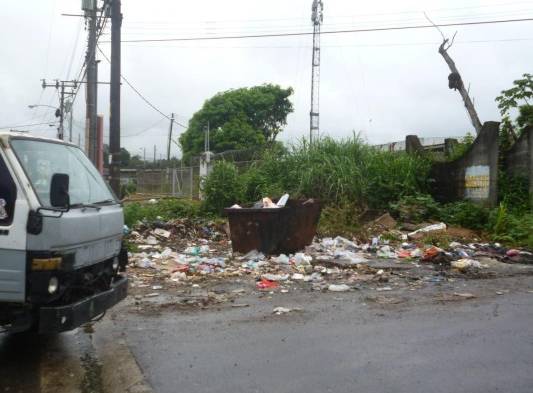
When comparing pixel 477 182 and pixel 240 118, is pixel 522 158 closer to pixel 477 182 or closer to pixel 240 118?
pixel 477 182

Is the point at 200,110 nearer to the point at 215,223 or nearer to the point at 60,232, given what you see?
the point at 215,223

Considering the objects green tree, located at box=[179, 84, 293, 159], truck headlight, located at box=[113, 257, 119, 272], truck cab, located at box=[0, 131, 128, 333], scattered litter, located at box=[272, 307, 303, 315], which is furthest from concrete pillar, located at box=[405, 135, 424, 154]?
green tree, located at box=[179, 84, 293, 159]

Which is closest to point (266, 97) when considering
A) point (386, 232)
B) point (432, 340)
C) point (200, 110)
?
point (200, 110)

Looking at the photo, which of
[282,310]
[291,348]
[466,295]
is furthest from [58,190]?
[466,295]

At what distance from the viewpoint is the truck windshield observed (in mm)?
4625

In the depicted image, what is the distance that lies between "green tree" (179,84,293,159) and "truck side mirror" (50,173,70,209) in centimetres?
3860

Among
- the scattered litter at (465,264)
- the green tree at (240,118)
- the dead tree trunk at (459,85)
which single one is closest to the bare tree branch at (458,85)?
the dead tree trunk at (459,85)

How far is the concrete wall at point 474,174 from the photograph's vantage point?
1461 centimetres

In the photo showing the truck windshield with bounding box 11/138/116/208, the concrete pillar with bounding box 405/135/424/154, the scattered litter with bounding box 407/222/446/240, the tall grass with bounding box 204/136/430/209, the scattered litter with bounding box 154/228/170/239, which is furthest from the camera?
the concrete pillar with bounding box 405/135/424/154

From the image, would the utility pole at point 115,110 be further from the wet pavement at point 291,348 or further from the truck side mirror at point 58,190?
the truck side mirror at point 58,190

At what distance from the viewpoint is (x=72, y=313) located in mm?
4410

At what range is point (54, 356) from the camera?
17.2ft

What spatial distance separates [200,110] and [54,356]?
42.0 m

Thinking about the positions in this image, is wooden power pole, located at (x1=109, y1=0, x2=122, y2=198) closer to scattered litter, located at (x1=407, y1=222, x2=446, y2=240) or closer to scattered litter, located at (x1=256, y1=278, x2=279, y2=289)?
scattered litter, located at (x1=256, y1=278, x2=279, y2=289)
